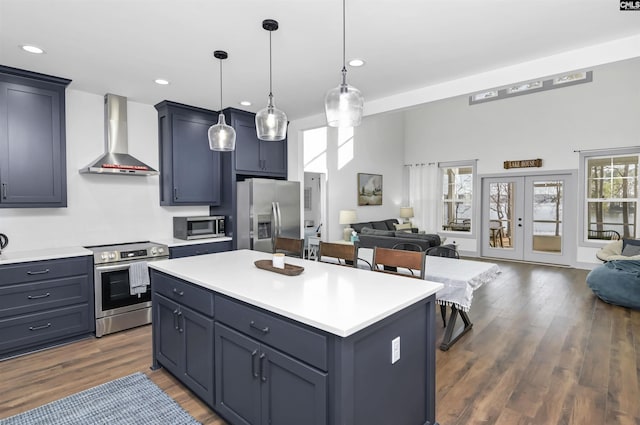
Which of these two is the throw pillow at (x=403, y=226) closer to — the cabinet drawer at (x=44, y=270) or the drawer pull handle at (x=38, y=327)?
the cabinet drawer at (x=44, y=270)

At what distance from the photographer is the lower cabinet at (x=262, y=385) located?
1499 mm

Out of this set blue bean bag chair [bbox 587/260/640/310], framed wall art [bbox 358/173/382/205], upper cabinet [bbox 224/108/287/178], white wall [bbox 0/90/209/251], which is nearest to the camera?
white wall [bbox 0/90/209/251]

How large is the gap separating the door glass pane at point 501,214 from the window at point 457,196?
0.49m

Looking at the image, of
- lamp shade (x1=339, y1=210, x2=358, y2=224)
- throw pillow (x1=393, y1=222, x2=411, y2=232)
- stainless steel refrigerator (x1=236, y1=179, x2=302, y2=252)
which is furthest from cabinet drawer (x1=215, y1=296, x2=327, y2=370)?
throw pillow (x1=393, y1=222, x2=411, y2=232)

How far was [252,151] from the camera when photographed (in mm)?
4801

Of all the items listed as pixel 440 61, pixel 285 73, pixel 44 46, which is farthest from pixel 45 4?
pixel 440 61

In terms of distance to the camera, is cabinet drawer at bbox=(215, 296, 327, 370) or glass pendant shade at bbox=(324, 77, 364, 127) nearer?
cabinet drawer at bbox=(215, 296, 327, 370)

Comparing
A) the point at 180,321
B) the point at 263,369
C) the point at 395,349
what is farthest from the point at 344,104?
the point at 180,321

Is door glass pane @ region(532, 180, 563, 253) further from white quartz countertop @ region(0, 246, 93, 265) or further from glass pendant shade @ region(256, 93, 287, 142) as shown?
white quartz countertop @ region(0, 246, 93, 265)

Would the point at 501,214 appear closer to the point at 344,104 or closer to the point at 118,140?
the point at 344,104

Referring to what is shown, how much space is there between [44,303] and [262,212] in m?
2.43

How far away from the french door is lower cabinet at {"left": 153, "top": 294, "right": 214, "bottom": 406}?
772 centimetres

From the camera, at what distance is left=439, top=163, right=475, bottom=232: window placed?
28.3 feet

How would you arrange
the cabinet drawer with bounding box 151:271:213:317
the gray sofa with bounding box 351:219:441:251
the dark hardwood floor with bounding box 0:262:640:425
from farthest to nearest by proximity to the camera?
the gray sofa with bounding box 351:219:441:251, the dark hardwood floor with bounding box 0:262:640:425, the cabinet drawer with bounding box 151:271:213:317
